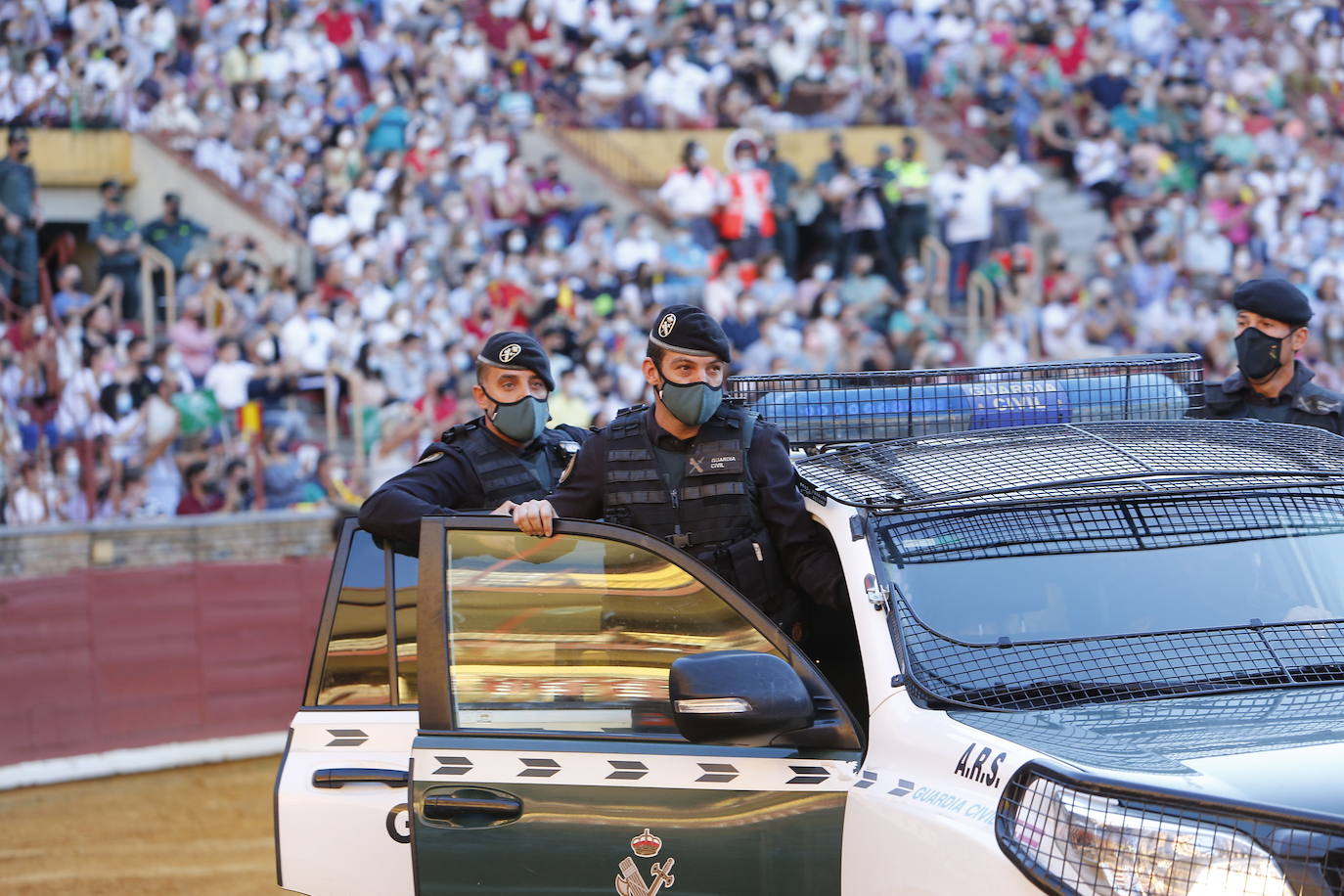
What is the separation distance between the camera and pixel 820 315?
16.0m

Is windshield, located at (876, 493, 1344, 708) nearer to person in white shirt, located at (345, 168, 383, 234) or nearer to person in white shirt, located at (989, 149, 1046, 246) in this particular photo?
person in white shirt, located at (345, 168, 383, 234)

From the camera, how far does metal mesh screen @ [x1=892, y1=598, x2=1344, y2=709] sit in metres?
3.42

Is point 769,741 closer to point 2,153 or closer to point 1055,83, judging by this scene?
point 2,153

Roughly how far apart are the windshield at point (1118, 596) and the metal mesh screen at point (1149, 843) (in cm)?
45

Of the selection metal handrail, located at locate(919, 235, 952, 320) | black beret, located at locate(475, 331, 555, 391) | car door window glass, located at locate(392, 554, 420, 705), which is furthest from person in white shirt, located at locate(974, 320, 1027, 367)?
car door window glass, located at locate(392, 554, 420, 705)

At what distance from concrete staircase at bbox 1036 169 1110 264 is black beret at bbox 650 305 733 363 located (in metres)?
15.5

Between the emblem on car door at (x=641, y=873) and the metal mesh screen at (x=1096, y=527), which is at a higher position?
the metal mesh screen at (x=1096, y=527)

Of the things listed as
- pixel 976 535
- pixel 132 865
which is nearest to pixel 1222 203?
pixel 132 865

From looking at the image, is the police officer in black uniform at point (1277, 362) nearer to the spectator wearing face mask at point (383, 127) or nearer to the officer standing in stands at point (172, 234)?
the officer standing in stands at point (172, 234)

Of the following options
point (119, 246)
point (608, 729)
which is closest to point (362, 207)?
point (119, 246)

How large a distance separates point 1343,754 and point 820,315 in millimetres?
13102

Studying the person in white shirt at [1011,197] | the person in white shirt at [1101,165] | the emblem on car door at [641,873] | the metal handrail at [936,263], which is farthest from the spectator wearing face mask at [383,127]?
the emblem on car door at [641,873]

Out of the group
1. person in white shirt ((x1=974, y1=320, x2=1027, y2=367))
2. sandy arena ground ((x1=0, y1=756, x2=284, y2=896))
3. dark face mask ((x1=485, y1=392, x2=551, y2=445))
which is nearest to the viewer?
Answer: dark face mask ((x1=485, y1=392, x2=551, y2=445))

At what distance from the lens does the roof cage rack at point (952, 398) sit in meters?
4.85
